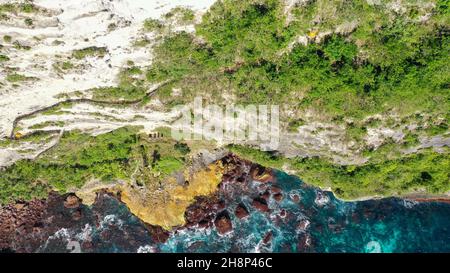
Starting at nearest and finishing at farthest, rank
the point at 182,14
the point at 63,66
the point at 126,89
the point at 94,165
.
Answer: the point at 182,14
the point at 63,66
the point at 126,89
the point at 94,165

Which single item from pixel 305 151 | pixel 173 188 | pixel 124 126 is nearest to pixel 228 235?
pixel 173 188

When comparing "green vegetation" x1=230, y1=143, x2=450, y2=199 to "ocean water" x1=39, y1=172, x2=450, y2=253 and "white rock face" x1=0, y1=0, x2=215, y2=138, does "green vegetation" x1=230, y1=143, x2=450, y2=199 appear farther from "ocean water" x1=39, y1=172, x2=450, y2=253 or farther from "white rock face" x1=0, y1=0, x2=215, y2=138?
"white rock face" x1=0, y1=0, x2=215, y2=138

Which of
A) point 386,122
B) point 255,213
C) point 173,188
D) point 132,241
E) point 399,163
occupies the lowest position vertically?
point 132,241

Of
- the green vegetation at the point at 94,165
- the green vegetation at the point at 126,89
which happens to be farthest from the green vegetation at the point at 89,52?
the green vegetation at the point at 94,165

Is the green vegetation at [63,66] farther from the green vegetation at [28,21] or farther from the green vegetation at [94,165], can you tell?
the green vegetation at [94,165]

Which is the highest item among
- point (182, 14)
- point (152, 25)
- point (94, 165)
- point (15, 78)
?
point (182, 14)

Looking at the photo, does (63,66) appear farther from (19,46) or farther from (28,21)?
(28,21)

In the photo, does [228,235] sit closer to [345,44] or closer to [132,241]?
[132,241]

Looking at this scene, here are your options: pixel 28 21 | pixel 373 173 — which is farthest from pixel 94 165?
pixel 373 173
